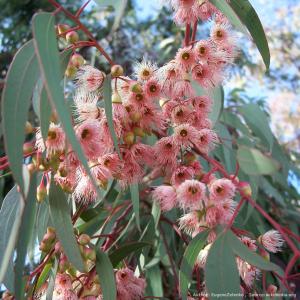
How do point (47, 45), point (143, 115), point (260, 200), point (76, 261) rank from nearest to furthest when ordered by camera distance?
point (47, 45)
point (76, 261)
point (143, 115)
point (260, 200)

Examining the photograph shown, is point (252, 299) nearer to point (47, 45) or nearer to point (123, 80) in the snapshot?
point (123, 80)

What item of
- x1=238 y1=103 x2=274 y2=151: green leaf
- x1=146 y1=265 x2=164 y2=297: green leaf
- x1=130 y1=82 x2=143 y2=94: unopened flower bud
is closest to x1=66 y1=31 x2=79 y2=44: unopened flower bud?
x1=130 y1=82 x2=143 y2=94: unopened flower bud

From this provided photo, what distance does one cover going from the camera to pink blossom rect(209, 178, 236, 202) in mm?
951

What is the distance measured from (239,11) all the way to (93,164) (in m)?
0.48

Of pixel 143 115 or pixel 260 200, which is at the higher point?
pixel 143 115

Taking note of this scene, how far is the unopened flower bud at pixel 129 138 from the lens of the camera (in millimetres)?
1023

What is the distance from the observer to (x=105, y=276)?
102 centimetres

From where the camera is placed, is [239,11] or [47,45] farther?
[239,11]

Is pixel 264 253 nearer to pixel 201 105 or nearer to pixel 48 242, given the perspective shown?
pixel 201 105

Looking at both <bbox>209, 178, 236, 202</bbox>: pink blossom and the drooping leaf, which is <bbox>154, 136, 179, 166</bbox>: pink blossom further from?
the drooping leaf

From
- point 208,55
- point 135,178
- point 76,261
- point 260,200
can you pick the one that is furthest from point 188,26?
point 260,200

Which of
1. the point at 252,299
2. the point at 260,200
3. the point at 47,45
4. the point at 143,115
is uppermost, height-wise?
the point at 47,45

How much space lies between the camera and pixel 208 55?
107 centimetres

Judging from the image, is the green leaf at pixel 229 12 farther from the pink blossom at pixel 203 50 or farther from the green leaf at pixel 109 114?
the green leaf at pixel 109 114
